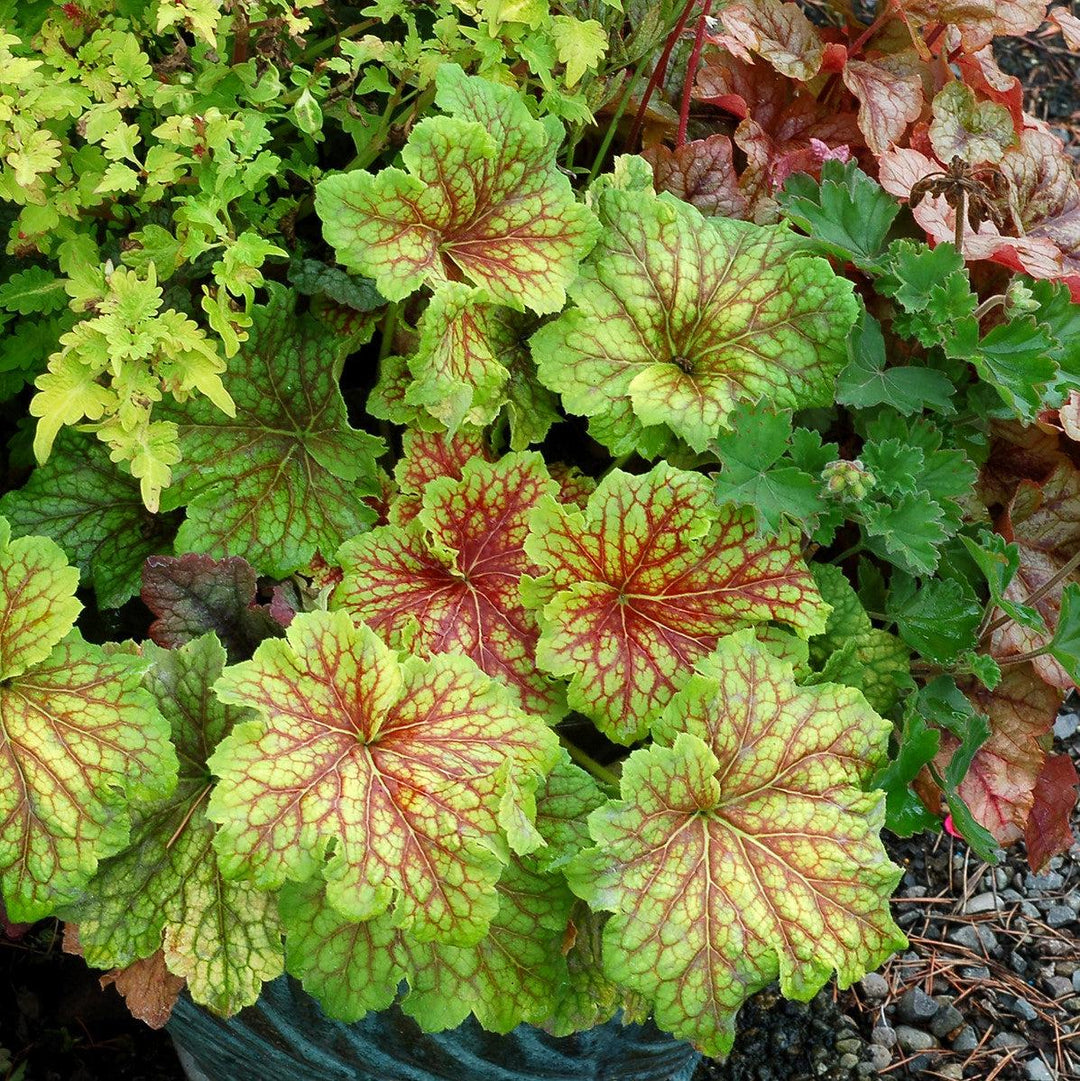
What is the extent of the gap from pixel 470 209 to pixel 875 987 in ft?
4.95

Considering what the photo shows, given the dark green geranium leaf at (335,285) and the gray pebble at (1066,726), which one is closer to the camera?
the dark green geranium leaf at (335,285)

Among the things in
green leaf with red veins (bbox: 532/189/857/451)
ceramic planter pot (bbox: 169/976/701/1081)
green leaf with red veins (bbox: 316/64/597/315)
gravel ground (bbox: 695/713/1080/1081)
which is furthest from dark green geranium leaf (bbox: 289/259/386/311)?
gravel ground (bbox: 695/713/1080/1081)

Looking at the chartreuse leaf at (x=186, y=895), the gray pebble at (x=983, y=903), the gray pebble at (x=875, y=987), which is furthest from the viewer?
the gray pebble at (x=983, y=903)

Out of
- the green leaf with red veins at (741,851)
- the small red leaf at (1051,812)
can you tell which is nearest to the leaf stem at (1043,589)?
the small red leaf at (1051,812)

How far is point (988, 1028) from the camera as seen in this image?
2125mm

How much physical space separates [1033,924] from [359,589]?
1.49m

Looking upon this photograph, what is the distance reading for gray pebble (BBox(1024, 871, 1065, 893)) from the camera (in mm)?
2285

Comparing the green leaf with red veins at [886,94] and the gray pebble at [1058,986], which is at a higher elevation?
the green leaf with red veins at [886,94]

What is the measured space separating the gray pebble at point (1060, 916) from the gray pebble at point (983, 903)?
0.27 ft

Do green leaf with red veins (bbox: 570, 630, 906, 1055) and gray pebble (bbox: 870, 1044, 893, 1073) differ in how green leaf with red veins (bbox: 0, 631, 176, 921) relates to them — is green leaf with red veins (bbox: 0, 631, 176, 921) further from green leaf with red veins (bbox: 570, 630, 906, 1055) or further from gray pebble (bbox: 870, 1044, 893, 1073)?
gray pebble (bbox: 870, 1044, 893, 1073)

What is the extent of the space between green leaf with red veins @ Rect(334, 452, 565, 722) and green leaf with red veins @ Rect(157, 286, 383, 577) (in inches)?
3.2

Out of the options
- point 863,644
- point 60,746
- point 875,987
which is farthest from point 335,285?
point 875,987

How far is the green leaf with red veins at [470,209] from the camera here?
1355 millimetres

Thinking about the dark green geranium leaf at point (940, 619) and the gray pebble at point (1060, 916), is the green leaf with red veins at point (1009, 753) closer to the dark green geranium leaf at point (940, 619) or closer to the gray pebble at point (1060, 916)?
the dark green geranium leaf at point (940, 619)
